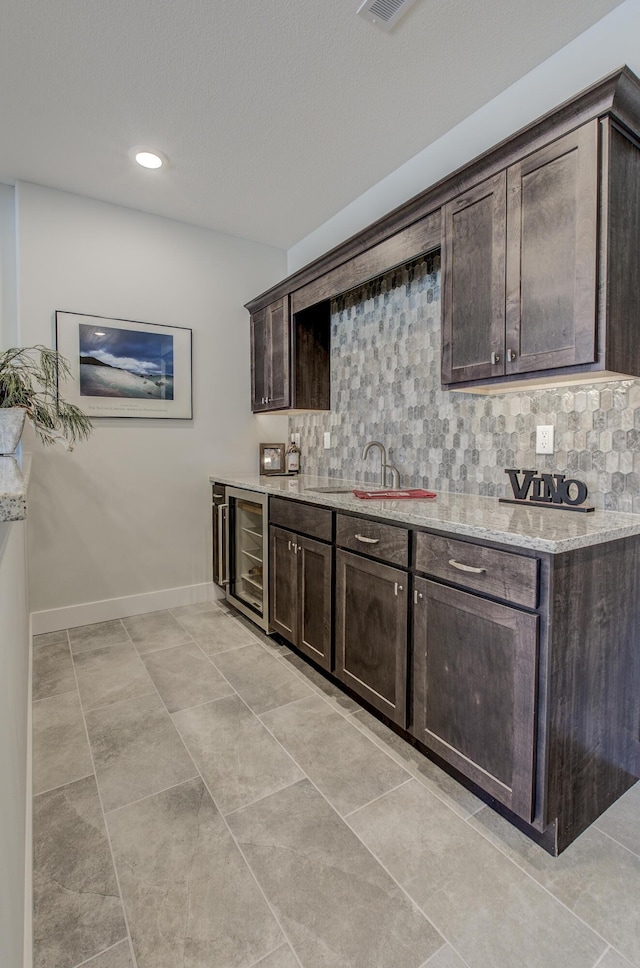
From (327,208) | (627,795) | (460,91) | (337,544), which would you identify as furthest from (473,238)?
(627,795)

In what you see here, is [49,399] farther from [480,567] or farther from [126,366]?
[480,567]

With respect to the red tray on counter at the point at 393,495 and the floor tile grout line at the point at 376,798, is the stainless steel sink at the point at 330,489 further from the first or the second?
the floor tile grout line at the point at 376,798

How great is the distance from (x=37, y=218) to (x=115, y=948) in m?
3.56

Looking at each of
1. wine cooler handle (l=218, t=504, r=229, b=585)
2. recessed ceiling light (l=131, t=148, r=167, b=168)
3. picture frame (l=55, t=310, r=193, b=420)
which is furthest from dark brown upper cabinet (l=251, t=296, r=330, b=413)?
recessed ceiling light (l=131, t=148, r=167, b=168)

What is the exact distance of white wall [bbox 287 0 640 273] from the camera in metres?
1.78

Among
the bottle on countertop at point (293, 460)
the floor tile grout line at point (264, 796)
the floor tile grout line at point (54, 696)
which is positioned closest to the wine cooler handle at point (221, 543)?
the bottle on countertop at point (293, 460)

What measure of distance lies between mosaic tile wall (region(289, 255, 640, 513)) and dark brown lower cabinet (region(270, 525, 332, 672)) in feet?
2.38

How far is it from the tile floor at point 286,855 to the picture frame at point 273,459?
6.57 feet

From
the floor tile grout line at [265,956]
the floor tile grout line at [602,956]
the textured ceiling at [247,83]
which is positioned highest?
the textured ceiling at [247,83]

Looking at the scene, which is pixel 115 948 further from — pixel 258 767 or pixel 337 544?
pixel 337 544

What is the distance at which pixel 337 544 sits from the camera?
229cm

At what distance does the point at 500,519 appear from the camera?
171 cm

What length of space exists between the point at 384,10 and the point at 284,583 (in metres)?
2.55

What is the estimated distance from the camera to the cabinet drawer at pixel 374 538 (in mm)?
1900
